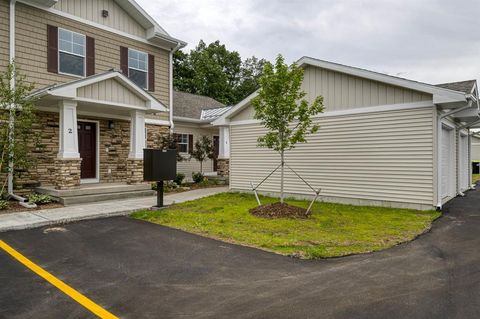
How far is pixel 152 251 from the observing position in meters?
5.37

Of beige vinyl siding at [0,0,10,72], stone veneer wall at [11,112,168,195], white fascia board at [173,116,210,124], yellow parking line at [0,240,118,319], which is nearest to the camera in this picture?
yellow parking line at [0,240,118,319]

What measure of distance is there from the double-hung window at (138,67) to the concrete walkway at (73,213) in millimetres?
5446

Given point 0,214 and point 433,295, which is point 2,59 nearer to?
point 0,214

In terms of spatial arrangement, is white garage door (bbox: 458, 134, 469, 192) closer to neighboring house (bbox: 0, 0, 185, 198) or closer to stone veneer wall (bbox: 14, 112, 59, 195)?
neighboring house (bbox: 0, 0, 185, 198)

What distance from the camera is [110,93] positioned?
418 inches

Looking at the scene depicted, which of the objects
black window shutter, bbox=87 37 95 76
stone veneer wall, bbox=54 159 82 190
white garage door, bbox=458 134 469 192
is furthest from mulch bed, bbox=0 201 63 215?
white garage door, bbox=458 134 469 192

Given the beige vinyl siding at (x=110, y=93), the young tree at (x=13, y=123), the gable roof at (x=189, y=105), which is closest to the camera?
the young tree at (x=13, y=123)

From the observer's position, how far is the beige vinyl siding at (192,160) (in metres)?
17.0

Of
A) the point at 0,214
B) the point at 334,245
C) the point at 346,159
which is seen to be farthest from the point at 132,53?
the point at 334,245

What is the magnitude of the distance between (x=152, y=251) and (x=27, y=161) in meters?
6.44

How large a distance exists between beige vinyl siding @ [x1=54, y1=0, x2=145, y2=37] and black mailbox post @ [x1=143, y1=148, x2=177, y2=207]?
6464 millimetres

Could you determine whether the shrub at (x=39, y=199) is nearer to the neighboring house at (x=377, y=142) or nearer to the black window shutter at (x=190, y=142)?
the neighboring house at (x=377, y=142)

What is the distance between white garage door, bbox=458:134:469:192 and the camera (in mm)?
12766

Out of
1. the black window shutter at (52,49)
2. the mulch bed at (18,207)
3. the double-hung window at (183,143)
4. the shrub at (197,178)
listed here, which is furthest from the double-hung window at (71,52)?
the shrub at (197,178)
